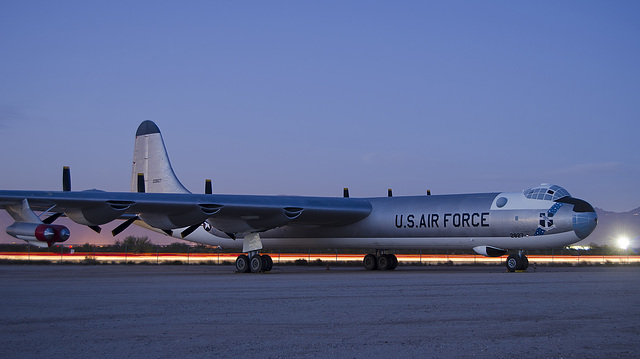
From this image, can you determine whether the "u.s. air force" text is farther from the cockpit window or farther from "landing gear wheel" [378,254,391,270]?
"landing gear wheel" [378,254,391,270]

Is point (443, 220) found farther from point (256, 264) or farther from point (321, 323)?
point (321, 323)

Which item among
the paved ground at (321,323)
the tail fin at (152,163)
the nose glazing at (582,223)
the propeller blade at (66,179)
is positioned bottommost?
the paved ground at (321,323)

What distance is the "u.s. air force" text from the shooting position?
2686 centimetres

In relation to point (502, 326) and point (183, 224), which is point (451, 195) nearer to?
point (183, 224)

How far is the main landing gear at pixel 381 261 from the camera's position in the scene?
32.2 m

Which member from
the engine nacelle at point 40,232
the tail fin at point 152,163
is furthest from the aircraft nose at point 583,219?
the tail fin at point 152,163

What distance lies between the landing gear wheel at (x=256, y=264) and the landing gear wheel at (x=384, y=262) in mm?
6744

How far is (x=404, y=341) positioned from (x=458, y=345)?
72 centimetres

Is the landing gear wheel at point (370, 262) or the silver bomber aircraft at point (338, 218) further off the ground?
the silver bomber aircraft at point (338, 218)

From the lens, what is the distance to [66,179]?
26.0 meters

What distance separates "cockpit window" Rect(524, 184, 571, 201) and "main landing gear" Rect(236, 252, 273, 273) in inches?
454

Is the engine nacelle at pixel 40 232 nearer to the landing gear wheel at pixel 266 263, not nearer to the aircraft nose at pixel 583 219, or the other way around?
the landing gear wheel at pixel 266 263

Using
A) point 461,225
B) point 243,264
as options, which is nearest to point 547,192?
point 461,225

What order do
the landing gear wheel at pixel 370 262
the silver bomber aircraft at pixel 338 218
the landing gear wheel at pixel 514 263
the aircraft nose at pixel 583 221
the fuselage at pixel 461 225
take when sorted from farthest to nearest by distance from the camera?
the landing gear wheel at pixel 370 262 < the landing gear wheel at pixel 514 263 < the fuselage at pixel 461 225 < the aircraft nose at pixel 583 221 < the silver bomber aircraft at pixel 338 218
